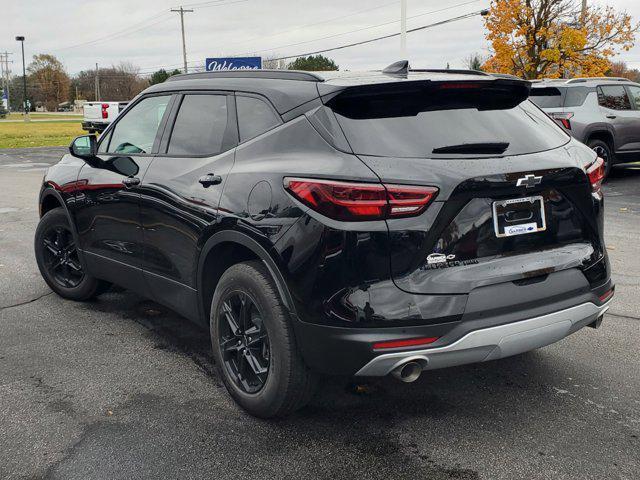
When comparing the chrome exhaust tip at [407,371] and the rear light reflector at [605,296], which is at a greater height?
the rear light reflector at [605,296]

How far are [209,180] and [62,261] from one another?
2.49 metres

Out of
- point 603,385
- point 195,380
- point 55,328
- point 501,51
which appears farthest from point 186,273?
point 501,51

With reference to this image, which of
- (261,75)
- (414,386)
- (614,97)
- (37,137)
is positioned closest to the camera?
(261,75)

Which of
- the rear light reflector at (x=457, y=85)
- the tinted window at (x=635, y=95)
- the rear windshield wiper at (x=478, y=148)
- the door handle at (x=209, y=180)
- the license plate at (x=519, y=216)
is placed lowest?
the license plate at (x=519, y=216)

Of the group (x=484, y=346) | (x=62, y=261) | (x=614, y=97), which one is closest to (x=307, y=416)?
(x=484, y=346)

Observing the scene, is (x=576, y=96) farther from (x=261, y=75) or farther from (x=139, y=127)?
(x=261, y=75)

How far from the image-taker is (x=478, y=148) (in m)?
3.09

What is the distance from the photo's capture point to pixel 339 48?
43.4m

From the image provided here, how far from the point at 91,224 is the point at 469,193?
2979 mm

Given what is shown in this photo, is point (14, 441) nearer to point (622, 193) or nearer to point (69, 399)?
point (69, 399)

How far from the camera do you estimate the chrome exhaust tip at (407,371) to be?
2906 millimetres

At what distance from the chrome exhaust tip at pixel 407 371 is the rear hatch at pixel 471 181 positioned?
13.6 inches

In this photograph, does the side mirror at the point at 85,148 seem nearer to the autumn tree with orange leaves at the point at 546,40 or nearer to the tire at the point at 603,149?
the tire at the point at 603,149

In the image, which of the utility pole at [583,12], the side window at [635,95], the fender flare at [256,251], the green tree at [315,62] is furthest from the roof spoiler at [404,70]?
the green tree at [315,62]
